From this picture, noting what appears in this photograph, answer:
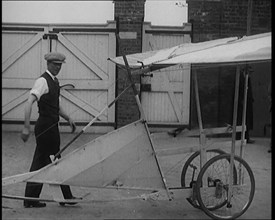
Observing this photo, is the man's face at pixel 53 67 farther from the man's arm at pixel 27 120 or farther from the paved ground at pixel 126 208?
the paved ground at pixel 126 208

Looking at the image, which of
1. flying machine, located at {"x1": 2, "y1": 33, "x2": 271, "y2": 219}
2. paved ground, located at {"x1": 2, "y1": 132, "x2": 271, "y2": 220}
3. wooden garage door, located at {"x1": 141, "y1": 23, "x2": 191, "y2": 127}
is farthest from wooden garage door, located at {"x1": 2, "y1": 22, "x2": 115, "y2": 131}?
flying machine, located at {"x1": 2, "y1": 33, "x2": 271, "y2": 219}

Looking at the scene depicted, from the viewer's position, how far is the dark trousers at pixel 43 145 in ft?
17.3

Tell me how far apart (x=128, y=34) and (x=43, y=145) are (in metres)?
5.11

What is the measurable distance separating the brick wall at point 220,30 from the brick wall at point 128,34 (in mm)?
1157

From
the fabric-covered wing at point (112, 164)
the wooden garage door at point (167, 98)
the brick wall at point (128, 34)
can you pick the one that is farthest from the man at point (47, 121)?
the wooden garage door at point (167, 98)

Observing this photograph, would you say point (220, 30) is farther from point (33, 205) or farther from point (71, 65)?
point (33, 205)

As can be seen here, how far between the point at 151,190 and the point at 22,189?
7.05 ft

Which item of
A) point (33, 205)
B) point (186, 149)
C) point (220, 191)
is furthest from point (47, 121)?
point (220, 191)

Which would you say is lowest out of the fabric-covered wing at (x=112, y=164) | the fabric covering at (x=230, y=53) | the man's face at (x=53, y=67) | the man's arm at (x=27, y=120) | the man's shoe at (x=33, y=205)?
the man's shoe at (x=33, y=205)

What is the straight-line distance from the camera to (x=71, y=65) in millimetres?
10250

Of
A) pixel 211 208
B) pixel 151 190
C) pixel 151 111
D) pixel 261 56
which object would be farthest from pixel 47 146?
pixel 151 111

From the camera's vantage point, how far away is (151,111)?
1029 cm

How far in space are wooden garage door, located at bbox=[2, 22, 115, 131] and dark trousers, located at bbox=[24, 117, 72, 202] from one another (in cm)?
484

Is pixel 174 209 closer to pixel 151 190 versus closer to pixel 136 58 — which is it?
pixel 151 190
